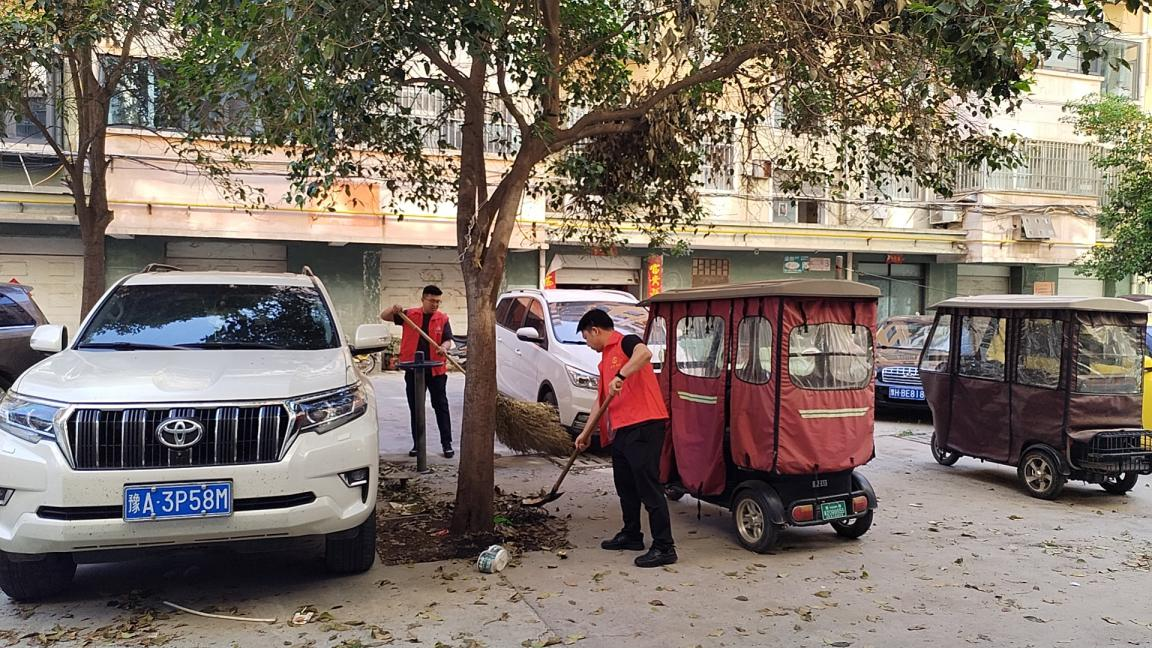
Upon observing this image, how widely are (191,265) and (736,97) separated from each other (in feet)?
37.7

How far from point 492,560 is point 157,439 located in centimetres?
212

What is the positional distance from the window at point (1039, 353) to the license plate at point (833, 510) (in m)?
2.95

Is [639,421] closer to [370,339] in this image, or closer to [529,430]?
[370,339]

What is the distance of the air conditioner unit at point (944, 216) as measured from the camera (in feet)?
74.5

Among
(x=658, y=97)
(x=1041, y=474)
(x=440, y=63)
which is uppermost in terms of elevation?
(x=440, y=63)

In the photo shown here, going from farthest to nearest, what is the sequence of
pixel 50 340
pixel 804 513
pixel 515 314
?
1. pixel 515 314
2. pixel 804 513
3. pixel 50 340

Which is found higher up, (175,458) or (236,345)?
(236,345)

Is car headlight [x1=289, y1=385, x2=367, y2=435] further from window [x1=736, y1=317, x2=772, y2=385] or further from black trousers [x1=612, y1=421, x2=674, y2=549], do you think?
window [x1=736, y1=317, x2=772, y2=385]

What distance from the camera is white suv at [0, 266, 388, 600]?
13.9ft

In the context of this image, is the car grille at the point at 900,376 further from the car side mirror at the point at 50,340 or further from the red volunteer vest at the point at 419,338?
the car side mirror at the point at 50,340

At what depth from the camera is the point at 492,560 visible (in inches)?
213

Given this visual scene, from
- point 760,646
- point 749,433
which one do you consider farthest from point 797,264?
point 760,646

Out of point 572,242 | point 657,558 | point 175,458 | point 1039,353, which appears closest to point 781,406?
point 657,558

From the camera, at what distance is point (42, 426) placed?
14.3 feet
